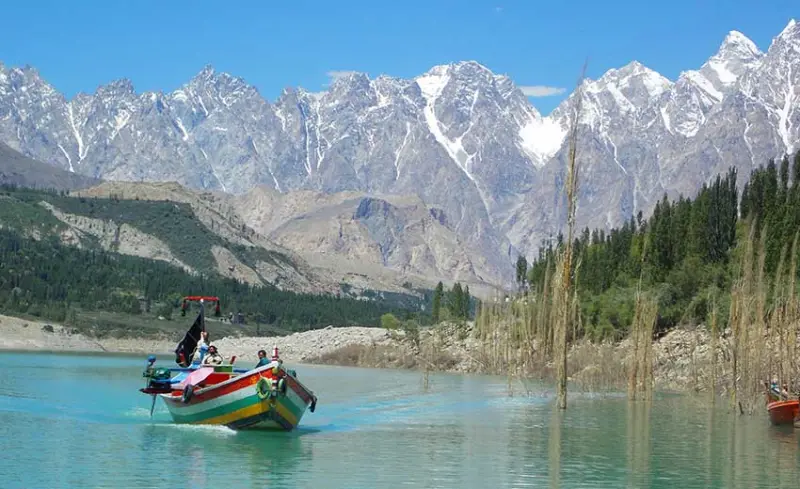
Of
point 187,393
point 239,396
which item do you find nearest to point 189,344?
point 187,393

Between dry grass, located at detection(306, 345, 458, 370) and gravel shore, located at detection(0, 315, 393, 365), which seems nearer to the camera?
dry grass, located at detection(306, 345, 458, 370)

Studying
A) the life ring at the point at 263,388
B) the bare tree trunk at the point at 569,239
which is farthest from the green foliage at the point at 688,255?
the life ring at the point at 263,388

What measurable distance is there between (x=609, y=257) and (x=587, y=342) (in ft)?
174

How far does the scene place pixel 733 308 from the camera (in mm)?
57719

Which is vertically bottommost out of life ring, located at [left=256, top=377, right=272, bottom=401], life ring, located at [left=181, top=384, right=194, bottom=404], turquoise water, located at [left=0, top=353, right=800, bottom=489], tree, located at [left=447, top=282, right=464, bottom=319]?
turquoise water, located at [left=0, top=353, right=800, bottom=489]

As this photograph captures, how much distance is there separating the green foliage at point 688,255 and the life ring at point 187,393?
54.5m

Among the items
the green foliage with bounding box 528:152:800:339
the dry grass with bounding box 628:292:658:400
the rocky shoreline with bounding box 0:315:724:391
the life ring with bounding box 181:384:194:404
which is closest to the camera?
the life ring with bounding box 181:384:194:404

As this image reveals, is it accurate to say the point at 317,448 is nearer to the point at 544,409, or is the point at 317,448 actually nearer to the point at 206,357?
the point at 206,357

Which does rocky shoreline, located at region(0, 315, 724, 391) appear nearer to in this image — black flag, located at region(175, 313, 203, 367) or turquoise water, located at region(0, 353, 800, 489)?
turquoise water, located at region(0, 353, 800, 489)

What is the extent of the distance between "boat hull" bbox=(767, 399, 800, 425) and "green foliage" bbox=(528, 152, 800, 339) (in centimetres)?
3724

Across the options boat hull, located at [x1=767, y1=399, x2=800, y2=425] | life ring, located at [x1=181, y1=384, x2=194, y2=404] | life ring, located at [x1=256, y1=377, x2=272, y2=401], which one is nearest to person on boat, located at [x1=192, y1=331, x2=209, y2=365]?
life ring, located at [x1=181, y1=384, x2=194, y2=404]

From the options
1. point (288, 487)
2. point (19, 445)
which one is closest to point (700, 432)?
point (288, 487)

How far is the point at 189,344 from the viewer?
57281 mm

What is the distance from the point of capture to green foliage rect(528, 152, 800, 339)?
4176 inches
